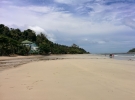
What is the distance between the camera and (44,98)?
532cm

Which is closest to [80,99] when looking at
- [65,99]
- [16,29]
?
[65,99]

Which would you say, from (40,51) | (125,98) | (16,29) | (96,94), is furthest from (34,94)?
(16,29)

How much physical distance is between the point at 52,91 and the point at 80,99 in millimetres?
1341

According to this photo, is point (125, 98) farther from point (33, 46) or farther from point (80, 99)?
point (33, 46)

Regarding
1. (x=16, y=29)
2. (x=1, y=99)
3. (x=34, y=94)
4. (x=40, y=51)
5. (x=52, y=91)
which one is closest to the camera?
(x=1, y=99)

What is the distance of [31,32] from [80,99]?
101139 millimetres

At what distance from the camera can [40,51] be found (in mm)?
83688

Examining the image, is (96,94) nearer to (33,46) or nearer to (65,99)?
(65,99)

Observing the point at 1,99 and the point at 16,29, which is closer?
the point at 1,99

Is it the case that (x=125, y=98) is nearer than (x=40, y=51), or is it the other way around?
(x=125, y=98)

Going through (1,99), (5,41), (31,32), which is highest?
(31,32)

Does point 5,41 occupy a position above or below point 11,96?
above

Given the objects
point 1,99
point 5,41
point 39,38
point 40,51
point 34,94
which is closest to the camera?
point 1,99

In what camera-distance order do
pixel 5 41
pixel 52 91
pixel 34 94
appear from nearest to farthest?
1. pixel 34 94
2. pixel 52 91
3. pixel 5 41
